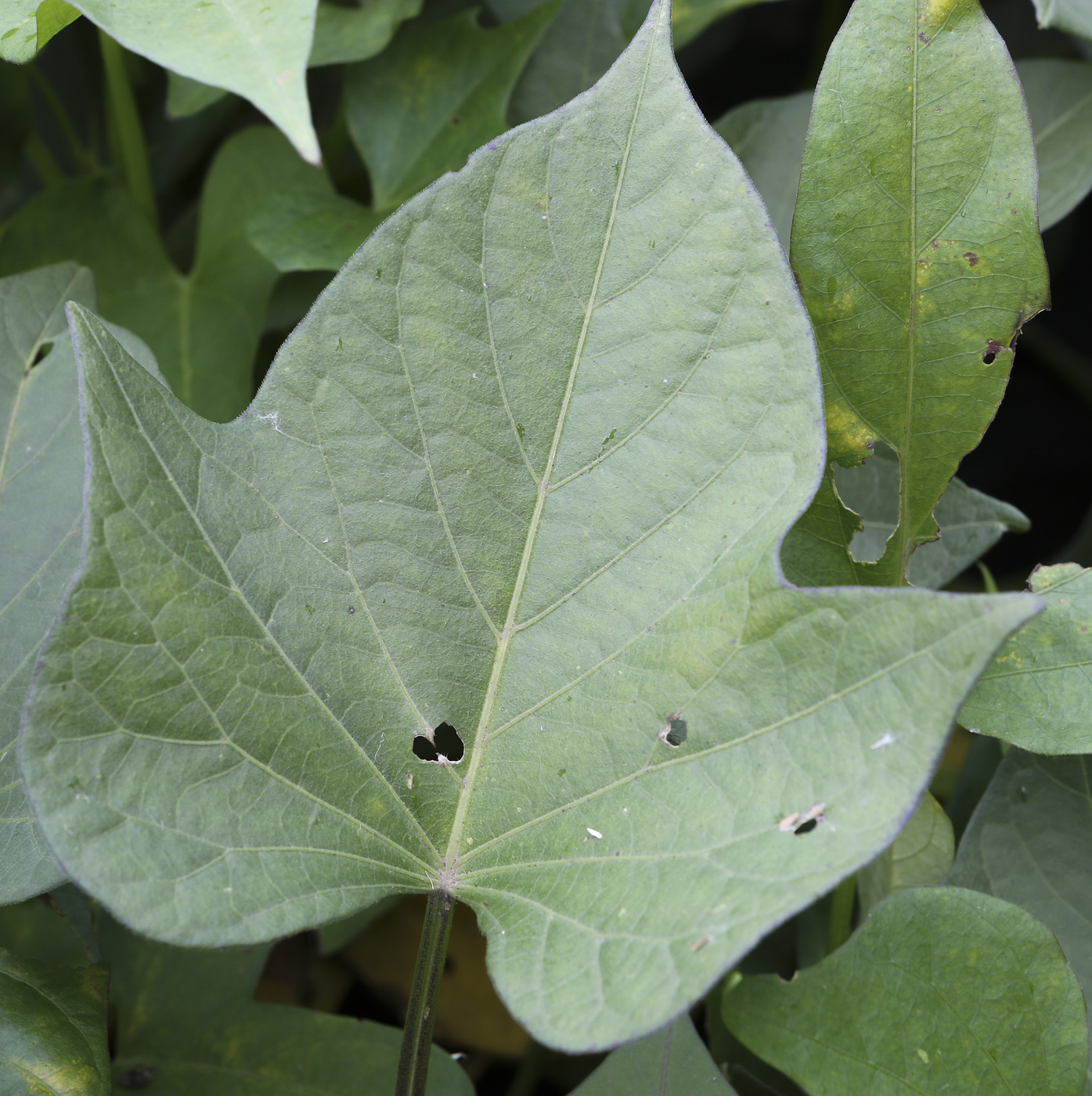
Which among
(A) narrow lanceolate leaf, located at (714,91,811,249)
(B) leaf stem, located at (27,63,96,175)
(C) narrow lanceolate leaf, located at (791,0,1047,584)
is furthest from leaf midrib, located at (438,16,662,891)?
(B) leaf stem, located at (27,63,96,175)

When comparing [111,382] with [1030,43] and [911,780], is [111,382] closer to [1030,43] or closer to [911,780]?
[911,780]

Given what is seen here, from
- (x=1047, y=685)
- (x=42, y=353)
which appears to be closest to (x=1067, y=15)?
(x=1047, y=685)

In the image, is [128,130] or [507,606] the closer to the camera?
[507,606]

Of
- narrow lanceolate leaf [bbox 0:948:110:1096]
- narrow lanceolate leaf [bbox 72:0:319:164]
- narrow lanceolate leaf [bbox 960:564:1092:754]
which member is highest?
narrow lanceolate leaf [bbox 72:0:319:164]

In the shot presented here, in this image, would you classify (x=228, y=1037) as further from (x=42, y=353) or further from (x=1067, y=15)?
(x=1067, y=15)

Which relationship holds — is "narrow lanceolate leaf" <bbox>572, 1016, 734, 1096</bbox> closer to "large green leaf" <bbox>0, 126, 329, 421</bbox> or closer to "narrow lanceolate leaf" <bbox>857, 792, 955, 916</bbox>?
"narrow lanceolate leaf" <bbox>857, 792, 955, 916</bbox>
